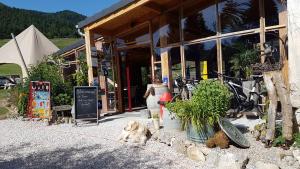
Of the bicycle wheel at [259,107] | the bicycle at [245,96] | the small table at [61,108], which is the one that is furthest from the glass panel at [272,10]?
the small table at [61,108]

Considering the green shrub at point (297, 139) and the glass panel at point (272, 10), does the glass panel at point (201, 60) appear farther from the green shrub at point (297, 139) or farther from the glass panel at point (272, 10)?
the green shrub at point (297, 139)

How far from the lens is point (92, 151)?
6.34m

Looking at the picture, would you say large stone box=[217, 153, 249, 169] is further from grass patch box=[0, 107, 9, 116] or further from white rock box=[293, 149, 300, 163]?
grass patch box=[0, 107, 9, 116]

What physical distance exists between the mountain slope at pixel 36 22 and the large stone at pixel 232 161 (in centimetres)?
5577

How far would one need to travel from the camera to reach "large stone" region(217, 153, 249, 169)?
4.86 m

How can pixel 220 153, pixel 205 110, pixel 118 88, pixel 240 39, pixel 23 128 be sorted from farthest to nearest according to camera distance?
pixel 118 88 < pixel 23 128 < pixel 240 39 < pixel 205 110 < pixel 220 153

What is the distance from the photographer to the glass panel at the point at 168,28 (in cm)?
970

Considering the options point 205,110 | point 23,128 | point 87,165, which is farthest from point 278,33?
point 23,128

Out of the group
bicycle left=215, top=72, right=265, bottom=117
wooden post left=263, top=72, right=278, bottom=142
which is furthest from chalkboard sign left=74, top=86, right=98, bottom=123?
wooden post left=263, top=72, right=278, bottom=142

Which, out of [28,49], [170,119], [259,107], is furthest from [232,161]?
[28,49]

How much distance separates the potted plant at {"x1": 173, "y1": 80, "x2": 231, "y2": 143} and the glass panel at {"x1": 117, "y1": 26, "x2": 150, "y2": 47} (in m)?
4.73

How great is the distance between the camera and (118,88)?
11398mm

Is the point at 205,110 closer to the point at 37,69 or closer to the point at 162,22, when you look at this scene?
the point at 162,22

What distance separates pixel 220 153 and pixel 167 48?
493 cm
